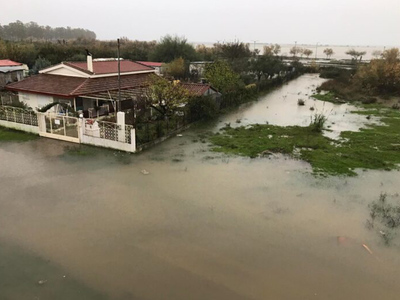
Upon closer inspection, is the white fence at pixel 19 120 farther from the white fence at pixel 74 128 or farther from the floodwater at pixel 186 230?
the floodwater at pixel 186 230

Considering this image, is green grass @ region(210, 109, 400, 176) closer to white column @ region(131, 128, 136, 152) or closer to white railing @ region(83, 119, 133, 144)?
white column @ region(131, 128, 136, 152)

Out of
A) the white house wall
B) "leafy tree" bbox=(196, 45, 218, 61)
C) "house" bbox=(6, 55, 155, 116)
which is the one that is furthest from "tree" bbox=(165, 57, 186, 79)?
"leafy tree" bbox=(196, 45, 218, 61)

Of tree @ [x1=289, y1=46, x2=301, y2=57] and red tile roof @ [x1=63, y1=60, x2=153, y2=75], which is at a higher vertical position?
tree @ [x1=289, y1=46, x2=301, y2=57]

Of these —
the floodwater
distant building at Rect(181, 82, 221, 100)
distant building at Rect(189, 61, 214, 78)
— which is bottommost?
the floodwater

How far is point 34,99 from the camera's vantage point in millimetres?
18688

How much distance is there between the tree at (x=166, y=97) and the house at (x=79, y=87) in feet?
5.85

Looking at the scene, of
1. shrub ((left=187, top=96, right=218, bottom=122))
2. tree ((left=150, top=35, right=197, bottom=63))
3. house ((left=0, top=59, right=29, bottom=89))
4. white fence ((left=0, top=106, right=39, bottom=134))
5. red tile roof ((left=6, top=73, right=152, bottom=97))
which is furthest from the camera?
tree ((left=150, top=35, right=197, bottom=63))

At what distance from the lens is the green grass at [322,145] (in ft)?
40.8

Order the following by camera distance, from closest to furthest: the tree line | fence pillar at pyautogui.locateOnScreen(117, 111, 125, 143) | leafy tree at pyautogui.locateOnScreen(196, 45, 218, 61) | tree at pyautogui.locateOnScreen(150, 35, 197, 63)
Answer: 1. fence pillar at pyautogui.locateOnScreen(117, 111, 125, 143)
2. tree at pyautogui.locateOnScreen(150, 35, 197, 63)
3. leafy tree at pyautogui.locateOnScreen(196, 45, 218, 61)
4. the tree line

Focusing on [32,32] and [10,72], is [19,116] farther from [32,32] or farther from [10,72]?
[32,32]

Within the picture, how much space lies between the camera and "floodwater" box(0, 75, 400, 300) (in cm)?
613

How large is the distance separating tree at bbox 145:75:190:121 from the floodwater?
15.7 ft

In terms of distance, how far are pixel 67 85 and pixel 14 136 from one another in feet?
14.9

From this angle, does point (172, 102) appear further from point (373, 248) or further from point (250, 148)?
point (373, 248)
